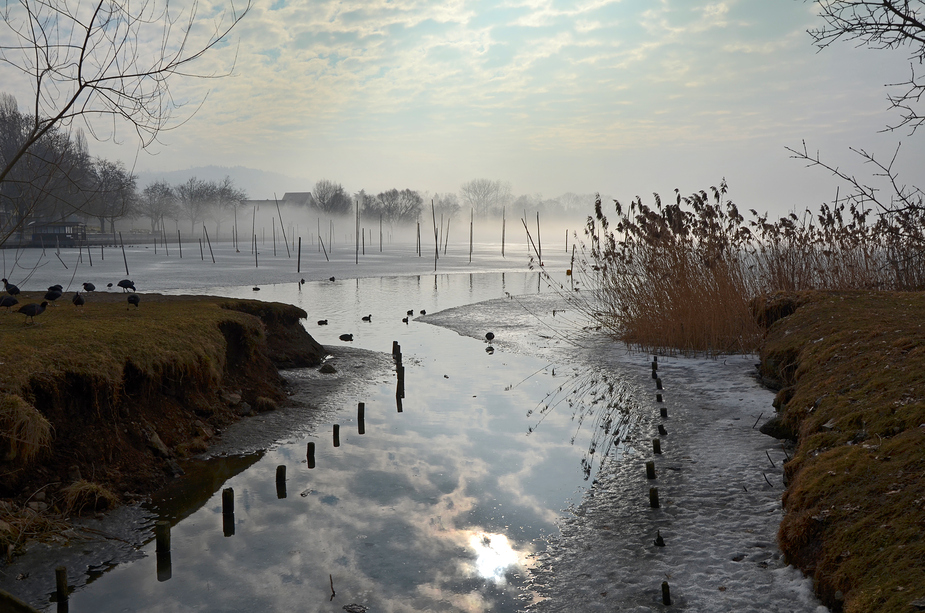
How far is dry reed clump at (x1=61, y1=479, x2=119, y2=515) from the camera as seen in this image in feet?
16.3

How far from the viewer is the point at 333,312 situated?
19.7m

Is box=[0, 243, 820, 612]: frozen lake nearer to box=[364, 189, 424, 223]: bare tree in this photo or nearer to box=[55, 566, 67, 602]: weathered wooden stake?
box=[55, 566, 67, 602]: weathered wooden stake

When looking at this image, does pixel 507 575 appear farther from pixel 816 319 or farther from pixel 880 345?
pixel 816 319

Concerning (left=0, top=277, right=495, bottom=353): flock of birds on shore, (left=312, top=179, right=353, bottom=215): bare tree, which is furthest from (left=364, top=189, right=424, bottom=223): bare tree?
(left=0, top=277, right=495, bottom=353): flock of birds on shore

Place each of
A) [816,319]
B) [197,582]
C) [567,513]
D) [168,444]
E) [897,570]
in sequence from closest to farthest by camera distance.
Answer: [897,570], [197,582], [567,513], [168,444], [816,319]

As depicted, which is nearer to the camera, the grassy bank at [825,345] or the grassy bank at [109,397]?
the grassy bank at [825,345]

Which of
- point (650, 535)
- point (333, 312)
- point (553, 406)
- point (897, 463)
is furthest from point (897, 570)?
point (333, 312)

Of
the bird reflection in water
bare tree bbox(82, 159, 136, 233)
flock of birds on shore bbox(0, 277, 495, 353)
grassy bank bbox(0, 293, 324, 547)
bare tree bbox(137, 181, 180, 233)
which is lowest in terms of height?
the bird reflection in water

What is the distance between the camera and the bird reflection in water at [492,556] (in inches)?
166

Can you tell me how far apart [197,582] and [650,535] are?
3.19 m

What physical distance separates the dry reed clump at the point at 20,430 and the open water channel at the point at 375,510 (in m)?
0.88

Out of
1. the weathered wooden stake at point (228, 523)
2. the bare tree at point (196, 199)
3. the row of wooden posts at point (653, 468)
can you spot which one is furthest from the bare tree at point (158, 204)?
the weathered wooden stake at point (228, 523)

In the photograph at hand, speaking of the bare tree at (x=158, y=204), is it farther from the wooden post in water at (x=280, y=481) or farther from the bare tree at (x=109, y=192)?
the wooden post in water at (x=280, y=481)

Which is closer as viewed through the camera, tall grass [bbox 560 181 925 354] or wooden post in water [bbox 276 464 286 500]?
wooden post in water [bbox 276 464 286 500]
